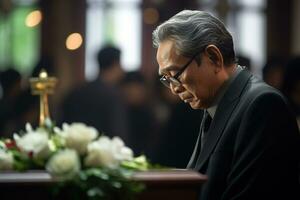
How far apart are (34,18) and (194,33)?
813 centimetres

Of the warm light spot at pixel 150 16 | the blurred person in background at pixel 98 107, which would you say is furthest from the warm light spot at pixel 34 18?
the blurred person in background at pixel 98 107

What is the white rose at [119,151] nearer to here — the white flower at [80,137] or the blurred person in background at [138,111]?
the white flower at [80,137]

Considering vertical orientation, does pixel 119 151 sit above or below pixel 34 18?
above

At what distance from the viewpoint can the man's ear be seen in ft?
14.2

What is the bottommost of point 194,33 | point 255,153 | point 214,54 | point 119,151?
point 255,153

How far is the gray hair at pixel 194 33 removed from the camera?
432 cm

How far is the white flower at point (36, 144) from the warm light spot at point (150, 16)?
29.3 ft

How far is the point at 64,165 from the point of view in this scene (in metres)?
3.25

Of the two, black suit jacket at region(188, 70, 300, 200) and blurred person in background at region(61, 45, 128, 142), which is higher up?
black suit jacket at region(188, 70, 300, 200)

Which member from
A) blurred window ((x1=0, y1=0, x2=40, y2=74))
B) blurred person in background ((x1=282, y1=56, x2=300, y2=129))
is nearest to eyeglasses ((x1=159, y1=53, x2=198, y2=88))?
blurred person in background ((x1=282, y1=56, x2=300, y2=129))

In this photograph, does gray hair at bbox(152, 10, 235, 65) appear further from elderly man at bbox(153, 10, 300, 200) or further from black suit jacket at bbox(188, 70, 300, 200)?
black suit jacket at bbox(188, 70, 300, 200)

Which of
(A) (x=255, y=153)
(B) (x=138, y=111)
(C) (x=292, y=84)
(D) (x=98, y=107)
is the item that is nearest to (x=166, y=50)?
(A) (x=255, y=153)

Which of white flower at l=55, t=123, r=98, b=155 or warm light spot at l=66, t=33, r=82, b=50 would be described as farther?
warm light spot at l=66, t=33, r=82, b=50

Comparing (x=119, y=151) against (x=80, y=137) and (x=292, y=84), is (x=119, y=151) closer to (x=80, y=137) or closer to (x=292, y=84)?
(x=80, y=137)
